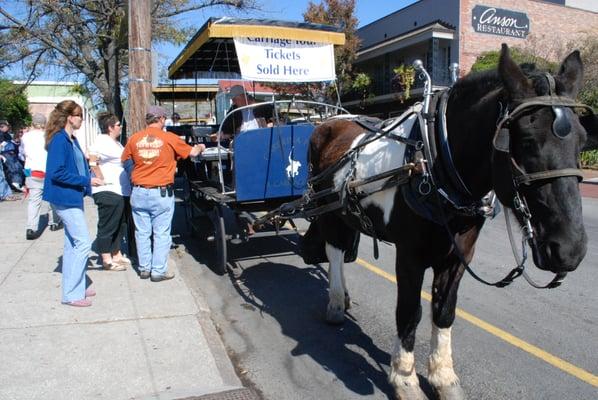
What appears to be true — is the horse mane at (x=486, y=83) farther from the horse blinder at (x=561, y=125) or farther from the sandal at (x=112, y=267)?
the sandal at (x=112, y=267)

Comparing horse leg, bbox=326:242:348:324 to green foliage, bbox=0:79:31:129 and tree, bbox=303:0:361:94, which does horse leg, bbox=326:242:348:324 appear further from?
green foliage, bbox=0:79:31:129

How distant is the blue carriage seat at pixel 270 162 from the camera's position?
19.0 ft


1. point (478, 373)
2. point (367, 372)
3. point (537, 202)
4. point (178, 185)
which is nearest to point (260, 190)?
point (367, 372)

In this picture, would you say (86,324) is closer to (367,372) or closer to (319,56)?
(367,372)

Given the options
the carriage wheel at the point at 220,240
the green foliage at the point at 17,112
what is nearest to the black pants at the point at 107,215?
the carriage wheel at the point at 220,240

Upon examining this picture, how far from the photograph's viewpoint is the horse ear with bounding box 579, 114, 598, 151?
2.56m

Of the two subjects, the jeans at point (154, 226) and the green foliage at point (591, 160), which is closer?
the jeans at point (154, 226)

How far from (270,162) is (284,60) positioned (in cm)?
133

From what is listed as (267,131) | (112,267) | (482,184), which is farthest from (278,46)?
(482,184)

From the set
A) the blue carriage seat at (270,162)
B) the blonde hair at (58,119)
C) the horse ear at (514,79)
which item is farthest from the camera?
the blue carriage seat at (270,162)

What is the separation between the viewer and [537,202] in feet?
7.85

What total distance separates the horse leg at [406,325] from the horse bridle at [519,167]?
911 mm

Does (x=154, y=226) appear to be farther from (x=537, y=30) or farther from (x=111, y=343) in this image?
(x=537, y=30)

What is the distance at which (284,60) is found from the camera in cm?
636
